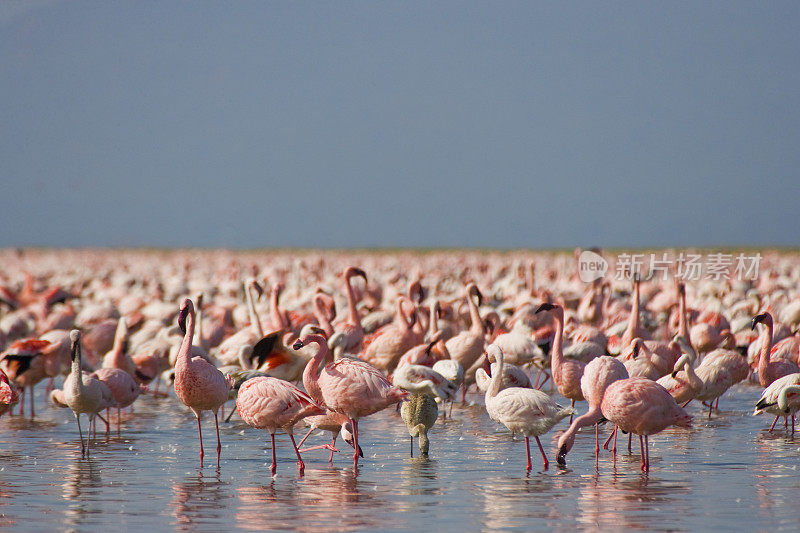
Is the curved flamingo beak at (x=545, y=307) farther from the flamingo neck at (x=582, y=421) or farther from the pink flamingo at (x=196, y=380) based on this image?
the pink flamingo at (x=196, y=380)

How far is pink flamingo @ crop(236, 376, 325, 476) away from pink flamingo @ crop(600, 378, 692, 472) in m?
2.28

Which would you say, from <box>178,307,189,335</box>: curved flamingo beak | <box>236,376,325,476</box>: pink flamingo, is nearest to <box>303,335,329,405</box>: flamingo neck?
<box>236,376,325,476</box>: pink flamingo

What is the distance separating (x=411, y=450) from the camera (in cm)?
921

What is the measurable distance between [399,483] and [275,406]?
3.74ft

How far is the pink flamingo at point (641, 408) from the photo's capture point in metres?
8.12

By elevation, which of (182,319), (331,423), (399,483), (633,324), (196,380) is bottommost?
(399,483)

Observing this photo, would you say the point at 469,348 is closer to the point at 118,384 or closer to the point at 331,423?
the point at 331,423

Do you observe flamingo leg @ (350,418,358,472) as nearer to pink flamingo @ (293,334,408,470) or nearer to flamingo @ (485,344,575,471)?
pink flamingo @ (293,334,408,470)

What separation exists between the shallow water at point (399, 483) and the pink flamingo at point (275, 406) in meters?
0.42

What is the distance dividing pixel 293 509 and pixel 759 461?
3995mm

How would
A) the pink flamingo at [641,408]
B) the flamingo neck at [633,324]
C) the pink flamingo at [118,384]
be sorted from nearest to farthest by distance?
the pink flamingo at [641,408]
the pink flamingo at [118,384]
the flamingo neck at [633,324]

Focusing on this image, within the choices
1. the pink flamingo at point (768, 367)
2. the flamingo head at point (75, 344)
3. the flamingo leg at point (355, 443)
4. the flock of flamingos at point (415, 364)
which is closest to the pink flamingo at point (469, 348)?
the flock of flamingos at point (415, 364)

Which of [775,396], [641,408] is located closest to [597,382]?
[641,408]

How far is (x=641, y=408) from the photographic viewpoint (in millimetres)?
8109
